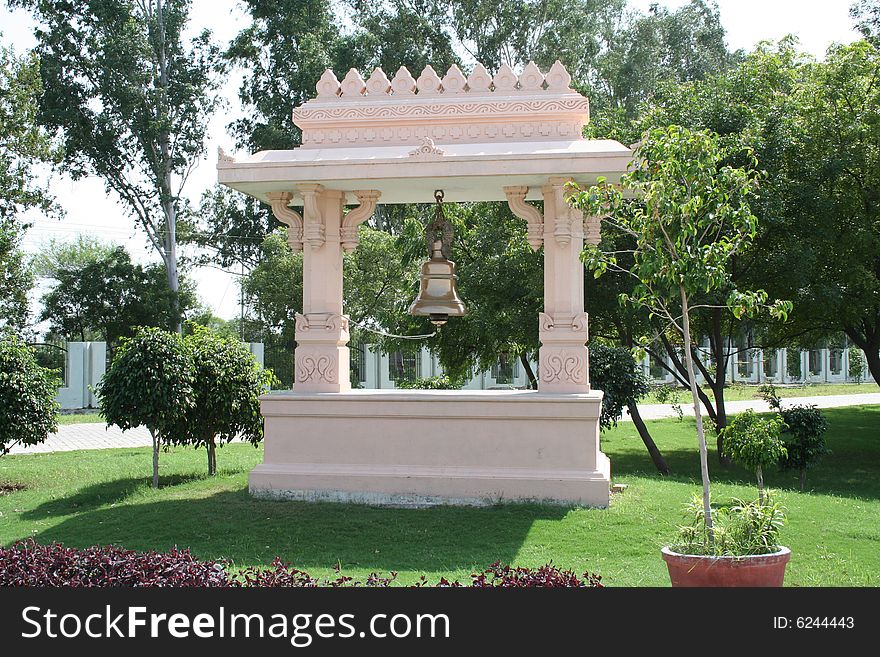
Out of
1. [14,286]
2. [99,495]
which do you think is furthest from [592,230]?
[14,286]

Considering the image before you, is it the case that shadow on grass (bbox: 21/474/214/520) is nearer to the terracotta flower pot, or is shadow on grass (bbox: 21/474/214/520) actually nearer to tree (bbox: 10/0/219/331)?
the terracotta flower pot

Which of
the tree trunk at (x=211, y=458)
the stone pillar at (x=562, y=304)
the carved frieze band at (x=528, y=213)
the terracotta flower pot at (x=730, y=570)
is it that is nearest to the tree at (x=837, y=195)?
the stone pillar at (x=562, y=304)

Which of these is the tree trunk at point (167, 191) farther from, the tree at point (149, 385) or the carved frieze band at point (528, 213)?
the carved frieze band at point (528, 213)

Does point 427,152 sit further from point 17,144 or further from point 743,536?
point 17,144

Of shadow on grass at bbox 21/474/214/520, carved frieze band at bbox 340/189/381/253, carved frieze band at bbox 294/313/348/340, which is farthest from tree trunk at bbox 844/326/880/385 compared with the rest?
shadow on grass at bbox 21/474/214/520

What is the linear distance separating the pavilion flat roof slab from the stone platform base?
6.75 feet

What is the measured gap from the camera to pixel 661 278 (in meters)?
5.89

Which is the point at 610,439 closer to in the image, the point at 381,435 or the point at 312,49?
the point at 381,435

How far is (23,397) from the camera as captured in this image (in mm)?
11719

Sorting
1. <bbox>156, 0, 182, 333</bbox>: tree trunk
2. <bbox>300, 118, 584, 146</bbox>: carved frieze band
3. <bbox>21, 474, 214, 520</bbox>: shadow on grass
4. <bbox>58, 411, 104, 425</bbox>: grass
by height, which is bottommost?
<bbox>58, 411, 104, 425</bbox>: grass

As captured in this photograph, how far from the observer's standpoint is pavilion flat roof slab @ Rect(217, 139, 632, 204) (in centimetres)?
861

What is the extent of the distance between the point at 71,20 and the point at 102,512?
2371cm

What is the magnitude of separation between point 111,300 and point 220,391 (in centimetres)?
1814

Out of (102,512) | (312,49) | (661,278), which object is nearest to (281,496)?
(102,512)
